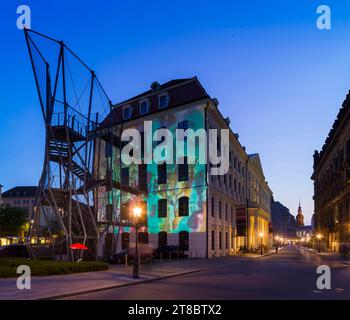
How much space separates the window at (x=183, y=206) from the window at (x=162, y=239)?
289 cm

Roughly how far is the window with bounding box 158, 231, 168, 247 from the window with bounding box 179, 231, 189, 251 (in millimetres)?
1883

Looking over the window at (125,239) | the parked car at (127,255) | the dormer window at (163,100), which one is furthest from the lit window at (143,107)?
the parked car at (127,255)

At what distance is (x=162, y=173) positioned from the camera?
138 feet

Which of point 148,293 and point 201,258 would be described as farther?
point 201,258

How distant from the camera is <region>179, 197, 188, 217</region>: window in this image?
39688 millimetres

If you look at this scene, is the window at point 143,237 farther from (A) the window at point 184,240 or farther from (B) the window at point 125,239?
(A) the window at point 184,240

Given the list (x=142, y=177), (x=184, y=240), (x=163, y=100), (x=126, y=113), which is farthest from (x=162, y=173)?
(x=126, y=113)

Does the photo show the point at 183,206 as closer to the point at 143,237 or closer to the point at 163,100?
the point at 143,237

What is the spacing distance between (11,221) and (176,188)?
46069mm

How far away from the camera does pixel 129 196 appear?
43812 millimetres

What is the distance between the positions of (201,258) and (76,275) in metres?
19.9

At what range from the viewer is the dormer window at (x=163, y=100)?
139ft
